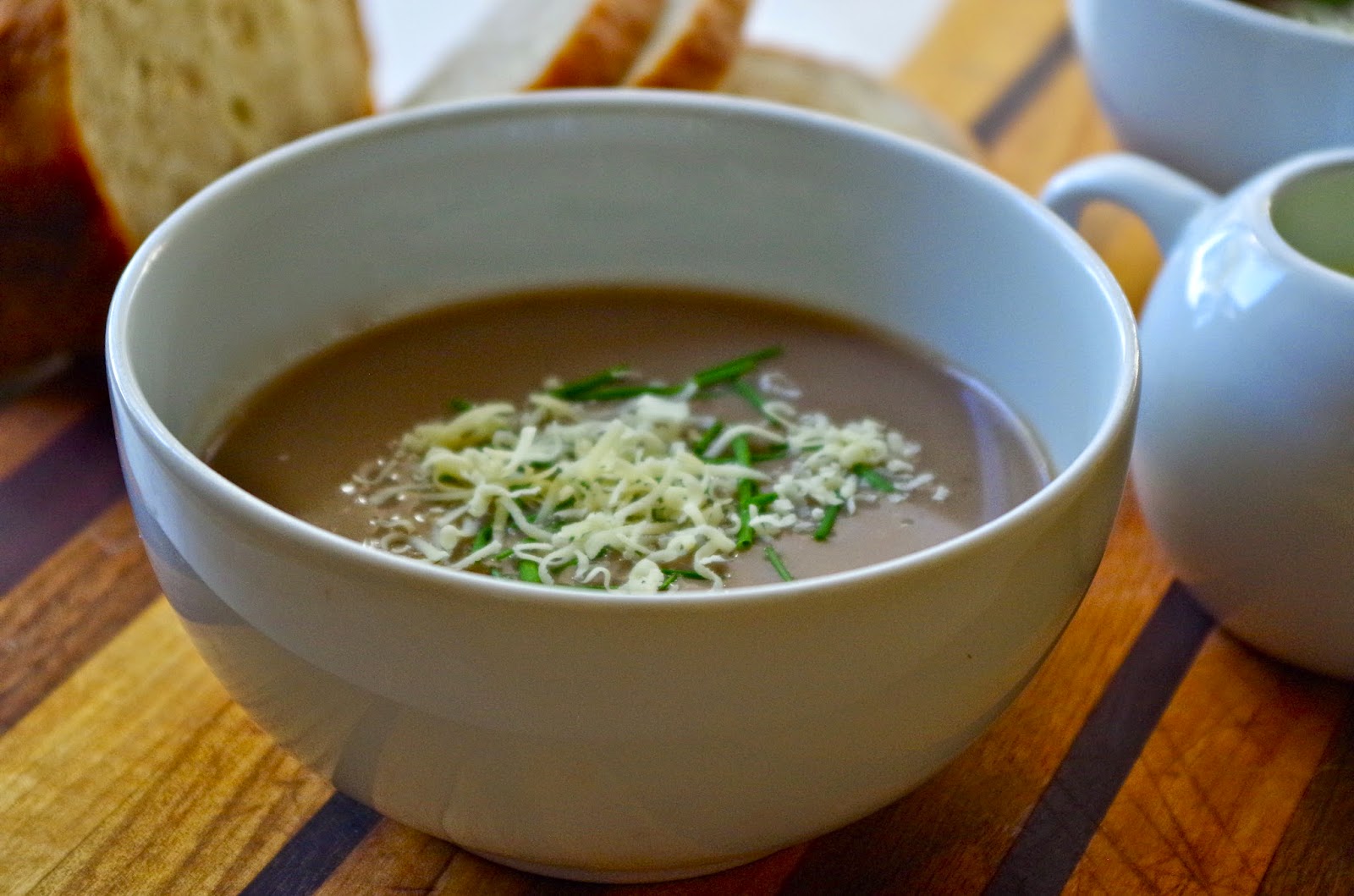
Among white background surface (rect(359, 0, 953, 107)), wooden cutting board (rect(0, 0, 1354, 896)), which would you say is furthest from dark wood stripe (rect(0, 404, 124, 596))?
white background surface (rect(359, 0, 953, 107))

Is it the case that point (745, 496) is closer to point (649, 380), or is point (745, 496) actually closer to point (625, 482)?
point (625, 482)

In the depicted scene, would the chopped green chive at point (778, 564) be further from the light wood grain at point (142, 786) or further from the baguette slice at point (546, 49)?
the baguette slice at point (546, 49)

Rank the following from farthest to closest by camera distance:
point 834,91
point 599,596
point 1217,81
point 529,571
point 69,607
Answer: point 834,91
point 1217,81
point 69,607
point 529,571
point 599,596

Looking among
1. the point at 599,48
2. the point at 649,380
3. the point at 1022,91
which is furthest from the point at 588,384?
the point at 1022,91

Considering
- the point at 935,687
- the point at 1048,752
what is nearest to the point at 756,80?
the point at 1048,752

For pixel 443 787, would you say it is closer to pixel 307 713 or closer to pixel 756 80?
pixel 307 713
